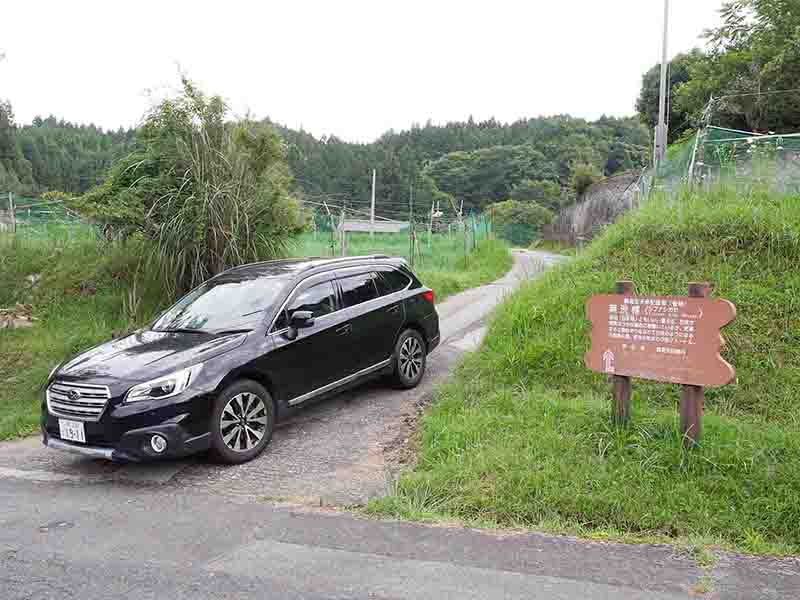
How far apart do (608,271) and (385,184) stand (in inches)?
2294

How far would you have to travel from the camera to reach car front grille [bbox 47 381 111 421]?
4816 millimetres

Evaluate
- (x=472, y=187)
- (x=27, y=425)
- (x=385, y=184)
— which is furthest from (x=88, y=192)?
(x=472, y=187)

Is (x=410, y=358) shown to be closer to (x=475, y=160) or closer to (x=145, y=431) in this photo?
(x=145, y=431)

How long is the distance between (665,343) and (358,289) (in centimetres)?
338

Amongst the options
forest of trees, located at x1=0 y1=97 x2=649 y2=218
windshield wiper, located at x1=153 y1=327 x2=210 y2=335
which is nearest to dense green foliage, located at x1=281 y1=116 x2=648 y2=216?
forest of trees, located at x1=0 y1=97 x2=649 y2=218

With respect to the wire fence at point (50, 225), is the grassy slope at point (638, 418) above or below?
below

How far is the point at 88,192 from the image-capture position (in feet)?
29.8

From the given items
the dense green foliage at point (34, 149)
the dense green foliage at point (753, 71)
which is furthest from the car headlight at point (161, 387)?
the dense green foliage at point (34, 149)

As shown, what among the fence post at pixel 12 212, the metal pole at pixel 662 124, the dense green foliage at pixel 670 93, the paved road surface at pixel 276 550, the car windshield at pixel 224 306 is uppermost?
the dense green foliage at pixel 670 93

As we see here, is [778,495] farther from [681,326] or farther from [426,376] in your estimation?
[426,376]

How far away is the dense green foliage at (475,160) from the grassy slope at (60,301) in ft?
147

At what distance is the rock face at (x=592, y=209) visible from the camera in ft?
108

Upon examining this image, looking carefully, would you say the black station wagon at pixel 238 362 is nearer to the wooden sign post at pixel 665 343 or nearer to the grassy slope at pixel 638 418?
the grassy slope at pixel 638 418

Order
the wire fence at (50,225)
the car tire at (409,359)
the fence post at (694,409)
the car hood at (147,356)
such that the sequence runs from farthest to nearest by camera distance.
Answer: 1. the wire fence at (50,225)
2. the car tire at (409,359)
3. the car hood at (147,356)
4. the fence post at (694,409)
